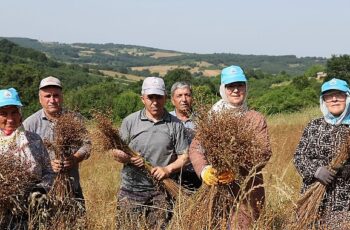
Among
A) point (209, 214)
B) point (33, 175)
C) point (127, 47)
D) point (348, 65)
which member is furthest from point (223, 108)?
point (127, 47)

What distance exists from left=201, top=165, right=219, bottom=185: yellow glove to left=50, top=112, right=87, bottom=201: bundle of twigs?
3.34 feet

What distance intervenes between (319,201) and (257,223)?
1.79 ft

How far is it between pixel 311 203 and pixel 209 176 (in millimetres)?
811

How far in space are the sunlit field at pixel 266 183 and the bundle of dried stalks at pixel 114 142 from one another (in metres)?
0.15

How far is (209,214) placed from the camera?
3422mm

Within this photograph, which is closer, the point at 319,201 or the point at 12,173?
the point at 12,173

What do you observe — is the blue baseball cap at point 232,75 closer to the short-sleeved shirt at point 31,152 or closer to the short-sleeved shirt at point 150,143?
the short-sleeved shirt at point 150,143

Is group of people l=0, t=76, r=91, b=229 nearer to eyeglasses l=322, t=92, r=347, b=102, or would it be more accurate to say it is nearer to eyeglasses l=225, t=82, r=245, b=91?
eyeglasses l=225, t=82, r=245, b=91

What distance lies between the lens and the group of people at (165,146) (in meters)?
3.40

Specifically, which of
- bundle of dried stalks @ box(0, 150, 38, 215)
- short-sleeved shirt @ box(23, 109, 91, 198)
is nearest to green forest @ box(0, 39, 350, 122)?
short-sleeved shirt @ box(23, 109, 91, 198)

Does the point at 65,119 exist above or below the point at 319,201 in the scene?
above

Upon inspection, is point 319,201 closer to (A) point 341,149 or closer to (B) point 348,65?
(A) point 341,149

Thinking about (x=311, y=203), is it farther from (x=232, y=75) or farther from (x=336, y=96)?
(x=232, y=75)

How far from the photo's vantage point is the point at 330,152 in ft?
11.6
